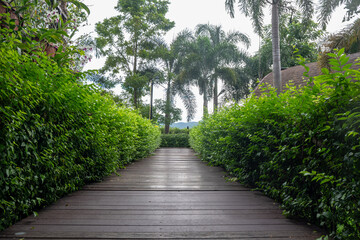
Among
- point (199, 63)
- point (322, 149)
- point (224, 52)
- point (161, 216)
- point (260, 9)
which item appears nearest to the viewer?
point (322, 149)

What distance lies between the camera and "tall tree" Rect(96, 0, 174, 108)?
27953mm

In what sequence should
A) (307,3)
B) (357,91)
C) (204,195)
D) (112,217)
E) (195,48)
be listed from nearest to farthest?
(357,91), (112,217), (204,195), (307,3), (195,48)

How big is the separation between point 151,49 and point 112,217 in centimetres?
2822

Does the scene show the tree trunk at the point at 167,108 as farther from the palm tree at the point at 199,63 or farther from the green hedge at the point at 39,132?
the green hedge at the point at 39,132

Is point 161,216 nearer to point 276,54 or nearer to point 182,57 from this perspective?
point 276,54

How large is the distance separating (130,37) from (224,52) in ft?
34.9

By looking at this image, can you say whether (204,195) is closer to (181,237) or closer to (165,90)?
(181,237)

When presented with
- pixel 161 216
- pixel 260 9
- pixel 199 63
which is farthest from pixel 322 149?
pixel 199 63

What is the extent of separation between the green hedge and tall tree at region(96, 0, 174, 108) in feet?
77.9

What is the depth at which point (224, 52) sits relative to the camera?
25.1 m

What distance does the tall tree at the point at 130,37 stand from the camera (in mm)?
27953

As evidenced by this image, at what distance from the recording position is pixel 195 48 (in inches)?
1028

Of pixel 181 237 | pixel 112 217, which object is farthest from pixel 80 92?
pixel 181 237

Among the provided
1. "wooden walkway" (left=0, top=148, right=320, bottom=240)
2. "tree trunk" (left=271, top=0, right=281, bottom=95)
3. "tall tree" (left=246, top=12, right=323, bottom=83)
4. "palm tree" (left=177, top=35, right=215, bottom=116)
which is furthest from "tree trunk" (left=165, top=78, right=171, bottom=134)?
"wooden walkway" (left=0, top=148, right=320, bottom=240)
